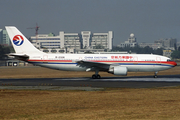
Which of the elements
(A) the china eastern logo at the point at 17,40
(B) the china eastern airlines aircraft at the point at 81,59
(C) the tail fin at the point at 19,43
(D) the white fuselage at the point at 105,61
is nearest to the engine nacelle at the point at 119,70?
(B) the china eastern airlines aircraft at the point at 81,59

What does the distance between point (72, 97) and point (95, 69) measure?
1833 cm

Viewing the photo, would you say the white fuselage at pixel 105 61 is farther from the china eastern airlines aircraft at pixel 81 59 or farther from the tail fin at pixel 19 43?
the tail fin at pixel 19 43

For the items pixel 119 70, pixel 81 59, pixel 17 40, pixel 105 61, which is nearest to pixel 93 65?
pixel 105 61

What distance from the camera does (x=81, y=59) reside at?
1610 inches

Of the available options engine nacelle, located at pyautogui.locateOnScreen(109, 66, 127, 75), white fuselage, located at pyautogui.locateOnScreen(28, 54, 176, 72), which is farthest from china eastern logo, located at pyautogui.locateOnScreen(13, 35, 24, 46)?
engine nacelle, located at pyautogui.locateOnScreen(109, 66, 127, 75)

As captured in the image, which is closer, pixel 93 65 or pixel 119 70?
pixel 119 70

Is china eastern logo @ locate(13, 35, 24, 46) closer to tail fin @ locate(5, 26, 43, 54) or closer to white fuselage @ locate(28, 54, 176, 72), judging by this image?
tail fin @ locate(5, 26, 43, 54)

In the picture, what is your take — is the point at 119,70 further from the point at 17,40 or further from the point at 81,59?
the point at 17,40

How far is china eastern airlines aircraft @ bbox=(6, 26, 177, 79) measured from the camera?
131 feet

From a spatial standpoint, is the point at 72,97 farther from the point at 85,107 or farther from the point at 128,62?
the point at 128,62

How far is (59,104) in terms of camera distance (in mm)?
18828

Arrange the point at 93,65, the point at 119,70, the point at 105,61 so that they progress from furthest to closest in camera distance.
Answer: the point at 105,61 < the point at 93,65 < the point at 119,70

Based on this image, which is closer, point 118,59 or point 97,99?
point 97,99

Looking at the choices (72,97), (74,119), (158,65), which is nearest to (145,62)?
(158,65)
